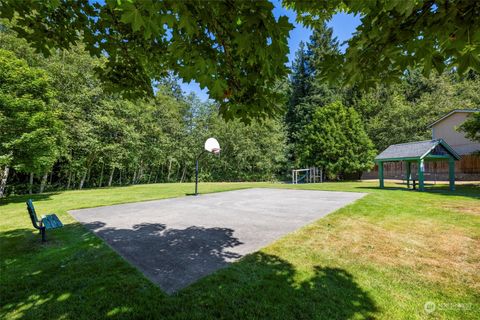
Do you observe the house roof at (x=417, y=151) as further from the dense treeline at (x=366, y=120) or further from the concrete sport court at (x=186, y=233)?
the dense treeline at (x=366, y=120)

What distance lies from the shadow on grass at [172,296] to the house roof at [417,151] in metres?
13.7

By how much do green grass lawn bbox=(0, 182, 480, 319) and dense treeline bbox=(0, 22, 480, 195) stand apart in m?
6.55

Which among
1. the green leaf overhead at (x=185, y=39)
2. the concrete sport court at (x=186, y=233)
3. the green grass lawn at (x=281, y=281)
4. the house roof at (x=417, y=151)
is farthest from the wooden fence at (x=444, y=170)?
the green leaf overhead at (x=185, y=39)

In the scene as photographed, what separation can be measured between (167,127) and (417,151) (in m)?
28.0

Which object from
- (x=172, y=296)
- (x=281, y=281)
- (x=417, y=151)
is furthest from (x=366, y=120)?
(x=172, y=296)

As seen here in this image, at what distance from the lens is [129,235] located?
5.11 m

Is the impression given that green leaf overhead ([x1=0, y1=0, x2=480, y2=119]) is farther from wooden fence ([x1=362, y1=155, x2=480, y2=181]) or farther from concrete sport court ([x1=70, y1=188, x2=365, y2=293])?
wooden fence ([x1=362, y1=155, x2=480, y2=181])

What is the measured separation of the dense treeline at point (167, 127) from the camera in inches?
441

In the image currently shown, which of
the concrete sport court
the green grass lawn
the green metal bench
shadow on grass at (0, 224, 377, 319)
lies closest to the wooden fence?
the green grass lawn

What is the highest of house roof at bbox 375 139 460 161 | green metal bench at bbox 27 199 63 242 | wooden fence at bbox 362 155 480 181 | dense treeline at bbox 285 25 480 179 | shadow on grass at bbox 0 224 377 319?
dense treeline at bbox 285 25 480 179

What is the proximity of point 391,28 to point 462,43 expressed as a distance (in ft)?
1.73

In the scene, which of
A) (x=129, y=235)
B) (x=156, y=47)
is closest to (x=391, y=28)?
(x=156, y=47)

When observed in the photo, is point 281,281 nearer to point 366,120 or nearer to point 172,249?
point 172,249

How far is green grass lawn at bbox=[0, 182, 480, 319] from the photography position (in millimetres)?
2455
